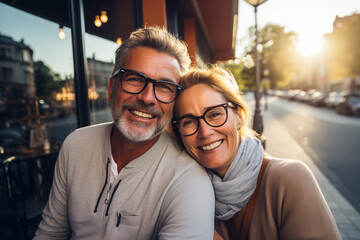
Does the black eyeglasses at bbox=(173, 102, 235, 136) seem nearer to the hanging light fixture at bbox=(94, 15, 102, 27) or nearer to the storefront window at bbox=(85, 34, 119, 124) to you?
the storefront window at bbox=(85, 34, 119, 124)

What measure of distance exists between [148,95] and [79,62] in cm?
190

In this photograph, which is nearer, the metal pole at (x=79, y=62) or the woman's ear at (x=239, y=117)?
the woman's ear at (x=239, y=117)

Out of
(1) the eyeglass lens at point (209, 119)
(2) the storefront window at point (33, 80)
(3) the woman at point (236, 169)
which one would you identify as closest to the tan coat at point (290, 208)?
(3) the woman at point (236, 169)

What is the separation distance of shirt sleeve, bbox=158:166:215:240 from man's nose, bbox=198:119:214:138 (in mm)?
315

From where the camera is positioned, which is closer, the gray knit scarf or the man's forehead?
the gray knit scarf

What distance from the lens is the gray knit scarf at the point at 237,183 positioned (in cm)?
157

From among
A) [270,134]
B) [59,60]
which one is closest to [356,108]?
[270,134]

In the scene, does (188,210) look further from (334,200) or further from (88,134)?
(334,200)

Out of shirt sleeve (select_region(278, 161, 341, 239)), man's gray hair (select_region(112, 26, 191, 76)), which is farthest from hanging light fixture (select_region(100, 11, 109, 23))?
shirt sleeve (select_region(278, 161, 341, 239))

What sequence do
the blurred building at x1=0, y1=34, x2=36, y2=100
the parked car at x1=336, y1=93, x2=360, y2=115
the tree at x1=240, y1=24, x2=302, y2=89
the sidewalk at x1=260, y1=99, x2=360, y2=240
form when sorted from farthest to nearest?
the tree at x1=240, y1=24, x2=302, y2=89 → the parked car at x1=336, y1=93, x2=360, y2=115 → the blurred building at x1=0, y1=34, x2=36, y2=100 → the sidewalk at x1=260, y1=99, x2=360, y2=240

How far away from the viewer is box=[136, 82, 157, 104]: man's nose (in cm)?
164

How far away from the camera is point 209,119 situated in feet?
5.61

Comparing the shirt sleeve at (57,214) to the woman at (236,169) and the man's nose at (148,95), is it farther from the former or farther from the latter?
the woman at (236,169)

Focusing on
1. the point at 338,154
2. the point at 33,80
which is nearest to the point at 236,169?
the point at 338,154
